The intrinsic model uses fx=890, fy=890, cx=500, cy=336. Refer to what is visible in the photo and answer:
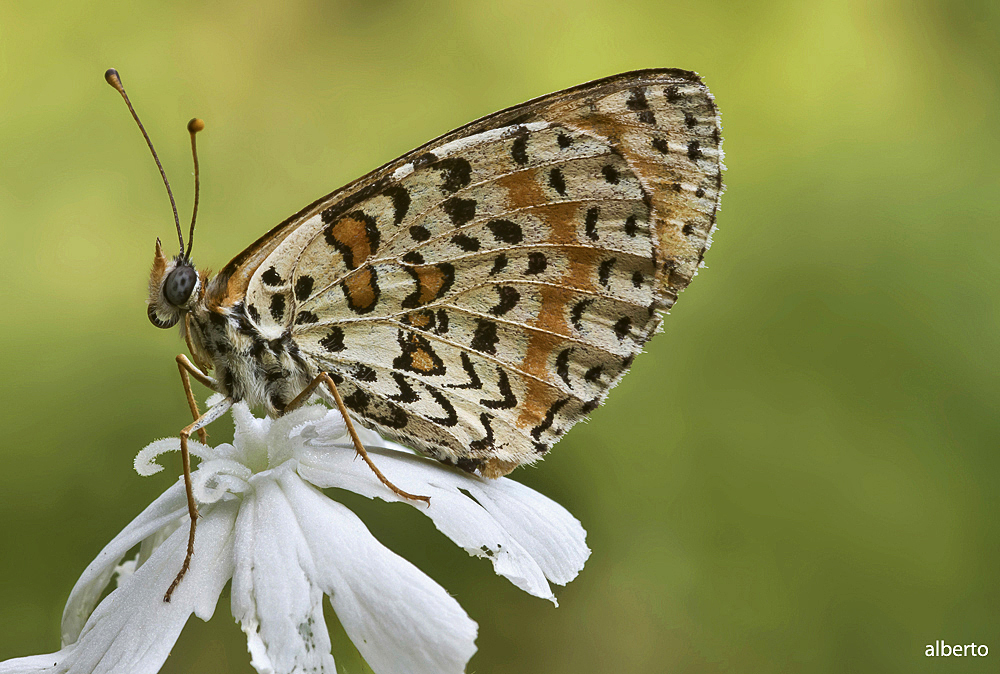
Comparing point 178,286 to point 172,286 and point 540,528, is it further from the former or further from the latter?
point 540,528

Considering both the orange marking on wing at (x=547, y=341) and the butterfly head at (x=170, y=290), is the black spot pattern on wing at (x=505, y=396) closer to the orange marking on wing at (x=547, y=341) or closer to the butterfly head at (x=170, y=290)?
the orange marking on wing at (x=547, y=341)

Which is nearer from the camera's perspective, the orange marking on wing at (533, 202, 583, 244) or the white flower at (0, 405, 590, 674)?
the white flower at (0, 405, 590, 674)

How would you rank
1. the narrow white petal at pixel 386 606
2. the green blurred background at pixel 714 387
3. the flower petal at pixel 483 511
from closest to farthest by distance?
the narrow white petal at pixel 386 606 → the flower petal at pixel 483 511 → the green blurred background at pixel 714 387

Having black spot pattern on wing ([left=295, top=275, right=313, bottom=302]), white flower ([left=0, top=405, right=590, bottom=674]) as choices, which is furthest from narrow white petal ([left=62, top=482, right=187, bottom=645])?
black spot pattern on wing ([left=295, top=275, right=313, bottom=302])

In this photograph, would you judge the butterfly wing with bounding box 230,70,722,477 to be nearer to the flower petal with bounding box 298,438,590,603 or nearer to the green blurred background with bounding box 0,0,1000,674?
the flower petal with bounding box 298,438,590,603

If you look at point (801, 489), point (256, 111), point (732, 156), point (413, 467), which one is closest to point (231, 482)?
point (413, 467)

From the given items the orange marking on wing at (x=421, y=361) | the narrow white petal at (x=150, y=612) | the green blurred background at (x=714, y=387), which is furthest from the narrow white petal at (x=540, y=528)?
the green blurred background at (x=714, y=387)

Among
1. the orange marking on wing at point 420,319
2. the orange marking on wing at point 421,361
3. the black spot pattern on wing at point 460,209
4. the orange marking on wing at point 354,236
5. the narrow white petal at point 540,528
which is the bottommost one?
the narrow white petal at point 540,528

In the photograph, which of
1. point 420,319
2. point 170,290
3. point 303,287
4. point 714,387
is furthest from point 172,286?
point 714,387
